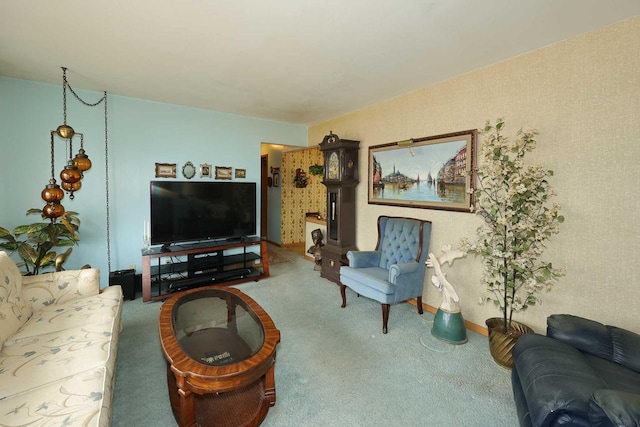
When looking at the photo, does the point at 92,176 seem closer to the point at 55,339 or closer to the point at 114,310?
the point at 114,310

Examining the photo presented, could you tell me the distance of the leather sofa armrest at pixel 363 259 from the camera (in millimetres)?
3252

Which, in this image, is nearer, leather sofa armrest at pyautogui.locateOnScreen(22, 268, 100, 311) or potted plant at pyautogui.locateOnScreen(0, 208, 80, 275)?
leather sofa armrest at pyautogui.locateOnScreen(22, 268, 100, 311)

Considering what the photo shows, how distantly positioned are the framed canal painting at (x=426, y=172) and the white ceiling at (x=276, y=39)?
0.68m

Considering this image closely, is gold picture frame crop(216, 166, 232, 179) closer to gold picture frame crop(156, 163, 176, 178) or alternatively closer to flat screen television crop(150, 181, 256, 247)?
flat screen television crop(150, 181, 256, 247)

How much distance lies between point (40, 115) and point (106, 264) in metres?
1.87

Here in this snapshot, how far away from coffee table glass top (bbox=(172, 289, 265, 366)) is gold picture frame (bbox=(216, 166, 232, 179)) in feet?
7.38

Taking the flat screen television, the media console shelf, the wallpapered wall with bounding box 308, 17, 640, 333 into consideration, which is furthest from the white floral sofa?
the wallpapered wall with bounding box 308, 17, 640, 333

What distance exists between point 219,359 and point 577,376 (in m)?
1.89

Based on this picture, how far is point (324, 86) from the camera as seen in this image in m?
3.18

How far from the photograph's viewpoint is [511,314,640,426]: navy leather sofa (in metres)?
1.08

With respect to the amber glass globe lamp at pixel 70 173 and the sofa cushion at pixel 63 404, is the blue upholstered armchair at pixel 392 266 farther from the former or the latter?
the amber glass globe lamp at pixel 70 173

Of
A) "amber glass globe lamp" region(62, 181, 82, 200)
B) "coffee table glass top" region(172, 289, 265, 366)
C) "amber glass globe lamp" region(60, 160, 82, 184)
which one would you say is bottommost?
"coffee table glass top" region(172, 289, 265, 366)

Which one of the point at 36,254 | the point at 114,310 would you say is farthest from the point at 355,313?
the point at 36,254

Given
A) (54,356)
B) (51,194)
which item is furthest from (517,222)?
(51,194)
